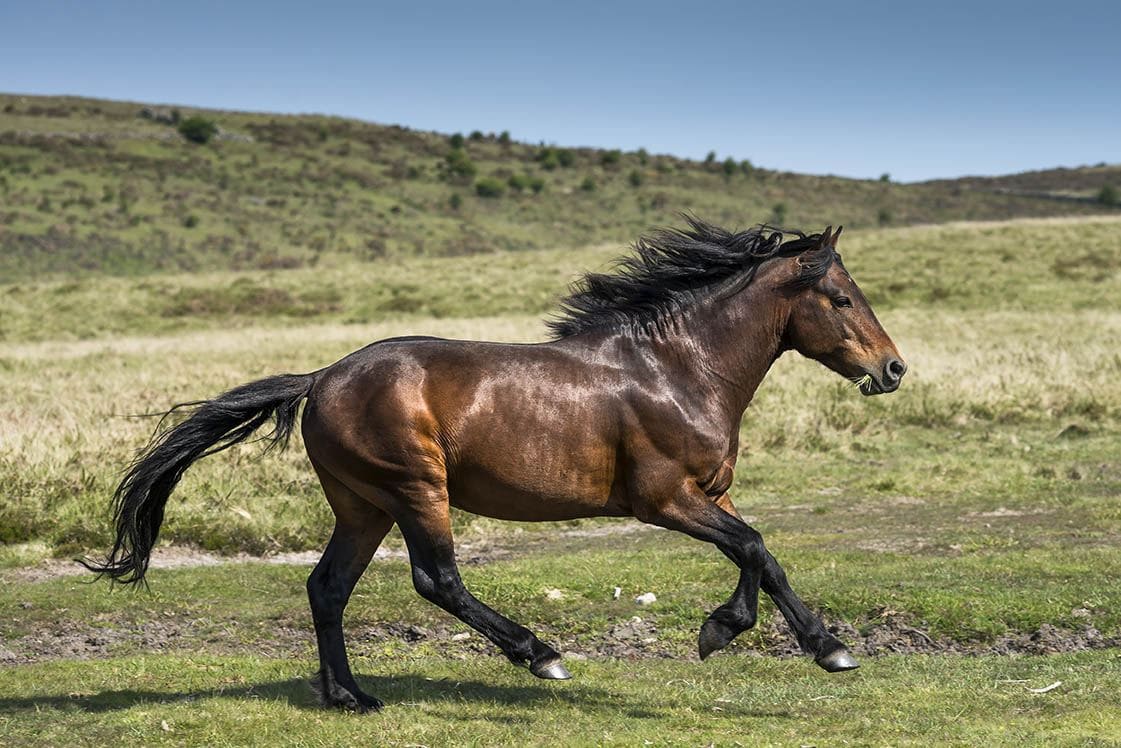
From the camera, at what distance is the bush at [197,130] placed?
91250 mm

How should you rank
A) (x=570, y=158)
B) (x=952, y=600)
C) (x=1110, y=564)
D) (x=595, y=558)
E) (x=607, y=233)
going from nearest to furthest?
(x=952, y=600) → (x=1110, y=564) → (x=595, y=558) → (x=607, y=233) → (x=570, y=158)

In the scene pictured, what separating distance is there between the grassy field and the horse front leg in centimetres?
40

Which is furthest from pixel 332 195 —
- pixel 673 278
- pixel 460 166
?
pixel 673 278

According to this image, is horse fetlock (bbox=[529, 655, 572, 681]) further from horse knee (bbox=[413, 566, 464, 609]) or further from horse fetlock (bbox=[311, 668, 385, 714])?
horse fetlock (bbox=[311, 668, 385, 714])

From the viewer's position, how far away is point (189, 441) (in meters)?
7.48

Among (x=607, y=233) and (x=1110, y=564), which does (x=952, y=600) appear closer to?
(x=1110, y=564)

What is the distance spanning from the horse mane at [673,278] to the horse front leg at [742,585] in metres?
1.22

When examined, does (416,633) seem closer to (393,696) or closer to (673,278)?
(393,696)

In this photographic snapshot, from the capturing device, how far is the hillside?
64.2 meters

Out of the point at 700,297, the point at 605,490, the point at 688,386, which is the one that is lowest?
the point at 605,490

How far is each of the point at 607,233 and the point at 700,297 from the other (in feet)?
240

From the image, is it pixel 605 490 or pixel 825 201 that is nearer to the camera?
pixel 605 490

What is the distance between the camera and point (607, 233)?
80.2m

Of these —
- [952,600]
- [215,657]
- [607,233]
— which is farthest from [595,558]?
[607,233]
